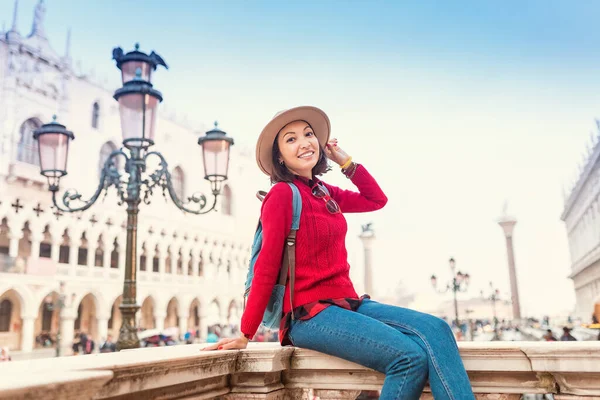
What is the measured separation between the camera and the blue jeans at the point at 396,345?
1.58 m

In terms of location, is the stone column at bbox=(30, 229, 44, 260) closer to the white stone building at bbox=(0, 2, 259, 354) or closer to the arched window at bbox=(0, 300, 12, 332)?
the white stone building at bbox=(0, 2, 259, 354)

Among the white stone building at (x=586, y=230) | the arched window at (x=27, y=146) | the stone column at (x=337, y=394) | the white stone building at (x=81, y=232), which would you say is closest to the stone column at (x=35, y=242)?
the white stone building at (x=81, y=232)

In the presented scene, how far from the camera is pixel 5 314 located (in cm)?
2108

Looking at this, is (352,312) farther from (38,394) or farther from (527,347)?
(38,394)

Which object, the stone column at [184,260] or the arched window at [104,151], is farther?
the stone column at [184,260]

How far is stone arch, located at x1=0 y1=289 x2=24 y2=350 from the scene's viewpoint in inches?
794

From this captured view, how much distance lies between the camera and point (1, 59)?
2139cm

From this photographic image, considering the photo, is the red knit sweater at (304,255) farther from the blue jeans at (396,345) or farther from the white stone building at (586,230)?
the white stone building at (586,230)

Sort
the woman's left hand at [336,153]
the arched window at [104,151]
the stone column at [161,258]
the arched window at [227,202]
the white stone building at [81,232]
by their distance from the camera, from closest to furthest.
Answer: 1. the woman's left hand at [336,153]
2. the white stone building at [81,232]
3. the arched window at [104,151]
4. the stone column at [161,258]
5. the arched window at [227,202]

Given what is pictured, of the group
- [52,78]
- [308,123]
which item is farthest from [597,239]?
[308,123]

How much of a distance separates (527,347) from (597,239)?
32.3 metres

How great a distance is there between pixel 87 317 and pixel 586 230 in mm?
29436

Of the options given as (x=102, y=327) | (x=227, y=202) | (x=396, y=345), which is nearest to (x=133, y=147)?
(x=396, y=345)

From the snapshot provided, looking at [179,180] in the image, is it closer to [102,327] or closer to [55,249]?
[55,249]
